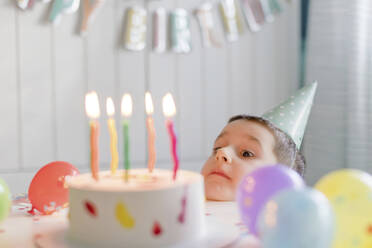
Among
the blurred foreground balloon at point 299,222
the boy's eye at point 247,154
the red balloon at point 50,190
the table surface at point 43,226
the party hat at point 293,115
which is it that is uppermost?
the party hat at point 293,115

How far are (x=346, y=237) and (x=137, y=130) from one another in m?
1.50

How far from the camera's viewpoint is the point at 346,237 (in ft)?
2.36

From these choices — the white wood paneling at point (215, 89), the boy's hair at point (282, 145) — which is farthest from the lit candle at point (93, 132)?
the white wood paneling at point (215, 89)

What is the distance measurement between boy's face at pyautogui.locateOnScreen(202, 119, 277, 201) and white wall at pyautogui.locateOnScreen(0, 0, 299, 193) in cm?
91

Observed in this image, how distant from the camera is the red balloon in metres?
0.97

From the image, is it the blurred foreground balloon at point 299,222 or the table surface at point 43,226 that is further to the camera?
the table surface at point 43,226

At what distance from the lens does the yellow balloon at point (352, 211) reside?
2.36 ft

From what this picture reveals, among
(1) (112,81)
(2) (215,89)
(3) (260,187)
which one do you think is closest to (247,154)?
(3) (260,187)

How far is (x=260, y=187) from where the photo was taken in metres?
0.75

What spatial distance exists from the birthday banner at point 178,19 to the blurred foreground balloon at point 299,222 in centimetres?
154

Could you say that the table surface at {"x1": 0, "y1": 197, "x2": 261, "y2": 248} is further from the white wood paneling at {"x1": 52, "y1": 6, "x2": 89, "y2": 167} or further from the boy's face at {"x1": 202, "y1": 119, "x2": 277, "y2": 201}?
the white wood paneling at {"x1": 52, "y1": 6, "x2": 89, "y2": 167}

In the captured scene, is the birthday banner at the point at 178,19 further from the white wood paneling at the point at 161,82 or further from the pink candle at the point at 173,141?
the pink candle at the point at 173,141

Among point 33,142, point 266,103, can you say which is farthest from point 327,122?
point 33,142

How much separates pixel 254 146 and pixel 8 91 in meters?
1.11
